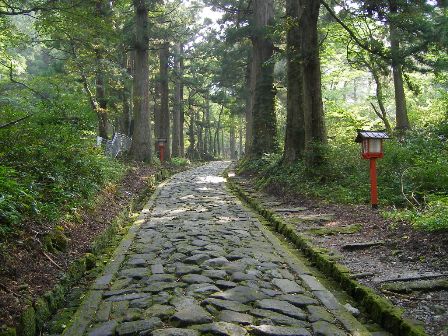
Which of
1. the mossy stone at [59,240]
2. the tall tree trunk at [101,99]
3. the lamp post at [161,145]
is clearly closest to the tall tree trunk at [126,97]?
the tall tree trunk at [101,99]

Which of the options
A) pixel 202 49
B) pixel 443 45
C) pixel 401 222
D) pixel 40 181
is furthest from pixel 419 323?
pixel 202 49

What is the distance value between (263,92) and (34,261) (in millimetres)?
14642

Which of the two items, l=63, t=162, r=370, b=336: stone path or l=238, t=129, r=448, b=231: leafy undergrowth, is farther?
l=238, t=129, r=448, b=231: leafy undergrowth

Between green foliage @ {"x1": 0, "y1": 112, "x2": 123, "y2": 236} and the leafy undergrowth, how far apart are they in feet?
17.7

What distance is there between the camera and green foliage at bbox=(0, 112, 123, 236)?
5.06 m

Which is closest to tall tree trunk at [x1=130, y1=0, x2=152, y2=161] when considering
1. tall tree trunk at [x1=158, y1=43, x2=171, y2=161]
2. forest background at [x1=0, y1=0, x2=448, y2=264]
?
forest background at [x1=0, y1=0, x2=448, y2=264]

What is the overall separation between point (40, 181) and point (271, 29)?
931 centimetres

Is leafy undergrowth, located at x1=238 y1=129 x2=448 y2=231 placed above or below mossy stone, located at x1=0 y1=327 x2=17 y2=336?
above

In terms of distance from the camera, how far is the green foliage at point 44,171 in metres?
5.06

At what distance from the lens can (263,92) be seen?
59.6 feet

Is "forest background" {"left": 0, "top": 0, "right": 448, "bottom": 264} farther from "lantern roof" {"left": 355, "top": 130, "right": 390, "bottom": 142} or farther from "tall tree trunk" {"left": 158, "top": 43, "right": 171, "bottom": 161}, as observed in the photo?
"tall tree trunk" {"left": 158, "top": 43, "right": 171, "bottom": 161}

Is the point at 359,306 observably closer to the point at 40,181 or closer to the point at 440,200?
the point at 440,200

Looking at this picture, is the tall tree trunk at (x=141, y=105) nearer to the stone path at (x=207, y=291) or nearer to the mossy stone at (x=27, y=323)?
the stone path at (x=207, y=291)

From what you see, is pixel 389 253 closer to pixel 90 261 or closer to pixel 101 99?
pixel 90 261
